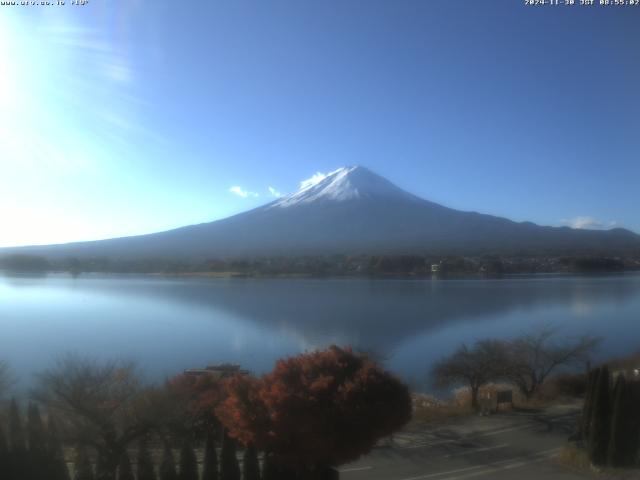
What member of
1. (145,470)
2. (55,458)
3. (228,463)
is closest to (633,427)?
(228,463)

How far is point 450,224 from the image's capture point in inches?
2532

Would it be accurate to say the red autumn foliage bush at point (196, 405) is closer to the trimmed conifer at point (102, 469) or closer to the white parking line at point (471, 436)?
the trimmed conifer at point (102, 469)

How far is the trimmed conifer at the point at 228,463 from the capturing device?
15.7ft

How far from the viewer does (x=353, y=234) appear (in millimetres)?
59031

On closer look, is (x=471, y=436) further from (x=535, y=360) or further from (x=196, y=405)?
(x=535, y=360)

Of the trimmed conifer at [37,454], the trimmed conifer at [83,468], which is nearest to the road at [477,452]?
the trimmed conifer at [83,468]

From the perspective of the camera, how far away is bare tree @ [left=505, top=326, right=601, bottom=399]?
1105 centimetres

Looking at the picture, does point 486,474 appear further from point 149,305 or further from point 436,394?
point 149,305

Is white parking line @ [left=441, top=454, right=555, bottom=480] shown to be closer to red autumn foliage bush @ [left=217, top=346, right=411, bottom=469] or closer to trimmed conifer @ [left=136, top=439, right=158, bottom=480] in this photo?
red autumn foliage bush @ [left=217, top=346, right=411, bottom=469]

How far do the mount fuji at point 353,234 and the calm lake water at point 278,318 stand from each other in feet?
56.2

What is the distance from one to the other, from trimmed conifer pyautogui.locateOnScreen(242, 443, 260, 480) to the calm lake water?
6213 mm

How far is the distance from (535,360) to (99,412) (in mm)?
9316

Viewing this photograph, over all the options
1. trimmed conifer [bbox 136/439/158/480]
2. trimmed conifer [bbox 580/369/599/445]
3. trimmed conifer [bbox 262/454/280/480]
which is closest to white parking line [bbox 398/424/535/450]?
trimmed conifer [bbox 580/369/599/445]

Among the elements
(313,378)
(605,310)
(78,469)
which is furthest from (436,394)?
(605,310)
